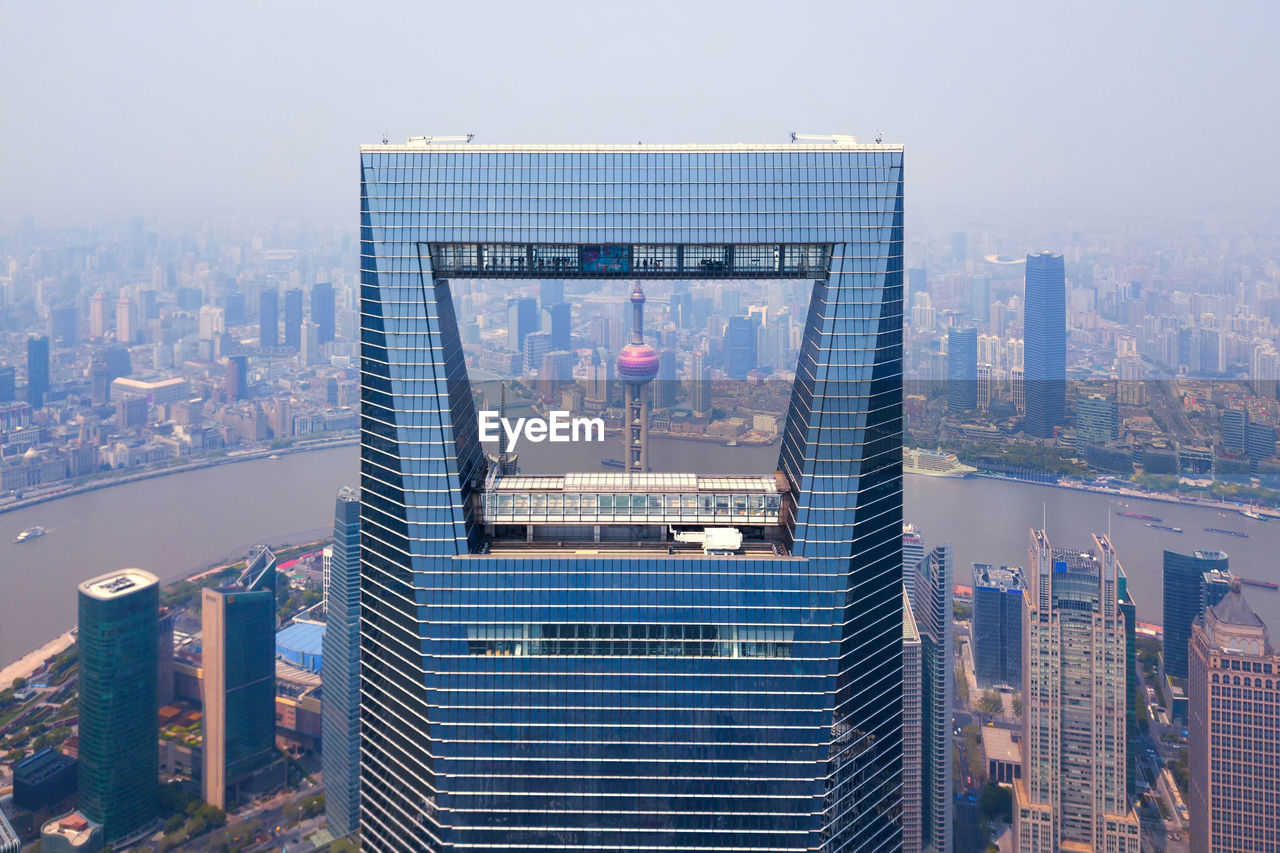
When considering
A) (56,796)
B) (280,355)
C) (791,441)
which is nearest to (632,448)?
(791,441)

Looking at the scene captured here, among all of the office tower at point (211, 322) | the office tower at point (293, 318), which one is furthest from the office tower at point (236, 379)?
the office tower at point (293, 318)

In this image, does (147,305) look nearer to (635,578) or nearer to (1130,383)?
(1130,383)

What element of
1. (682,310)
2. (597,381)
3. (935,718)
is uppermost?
(682,310)

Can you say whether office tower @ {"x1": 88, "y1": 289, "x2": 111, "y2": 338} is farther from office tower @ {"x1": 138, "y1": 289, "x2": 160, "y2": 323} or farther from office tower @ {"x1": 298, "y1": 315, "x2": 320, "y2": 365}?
office tower @ {"x1": 298, "y1": 315, "x2": 320, "y2": 365}

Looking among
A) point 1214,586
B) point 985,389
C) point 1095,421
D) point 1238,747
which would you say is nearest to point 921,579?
point 1214,586

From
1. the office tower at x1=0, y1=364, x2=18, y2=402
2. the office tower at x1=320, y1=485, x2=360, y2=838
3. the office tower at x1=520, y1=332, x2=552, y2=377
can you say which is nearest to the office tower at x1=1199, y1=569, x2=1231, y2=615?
the office tower at x1=520, y1=332, x2=552, y2=377

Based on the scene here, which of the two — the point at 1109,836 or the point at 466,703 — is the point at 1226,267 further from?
→ the point at 466,703
